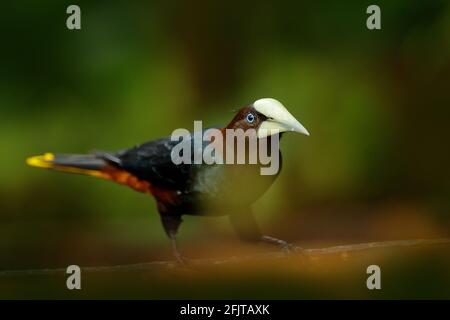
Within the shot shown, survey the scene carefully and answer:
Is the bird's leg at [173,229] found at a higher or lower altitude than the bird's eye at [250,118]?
lower

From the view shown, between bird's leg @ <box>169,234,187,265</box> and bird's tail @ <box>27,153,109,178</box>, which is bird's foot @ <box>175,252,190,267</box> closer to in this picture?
bird's leg @ <box>169,234,187,265</box>

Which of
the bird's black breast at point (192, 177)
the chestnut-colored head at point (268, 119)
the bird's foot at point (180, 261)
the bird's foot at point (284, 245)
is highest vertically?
the chestnut-colored head at point (268, 119)

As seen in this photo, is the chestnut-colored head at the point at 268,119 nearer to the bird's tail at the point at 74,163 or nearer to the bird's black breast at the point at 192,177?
the bird's black breast at the point at 192,177

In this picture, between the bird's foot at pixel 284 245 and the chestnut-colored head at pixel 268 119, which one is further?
the bird's foot at pixel 284 245

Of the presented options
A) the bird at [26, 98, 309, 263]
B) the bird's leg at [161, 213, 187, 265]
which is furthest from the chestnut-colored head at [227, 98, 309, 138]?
the bird's leg at [161, 213, 187, 265]

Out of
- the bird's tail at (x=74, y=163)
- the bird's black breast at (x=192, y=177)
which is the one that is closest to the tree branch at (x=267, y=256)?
the bird's black breast at (x=192, y=177)

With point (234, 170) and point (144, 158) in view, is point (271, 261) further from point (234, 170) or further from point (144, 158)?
point (144, 158)

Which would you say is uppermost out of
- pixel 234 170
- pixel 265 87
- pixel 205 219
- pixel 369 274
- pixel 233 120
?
pixel 265 87

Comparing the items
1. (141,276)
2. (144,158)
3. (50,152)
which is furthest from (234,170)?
(50,152)

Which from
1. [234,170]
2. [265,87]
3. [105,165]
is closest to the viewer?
[234,170]
